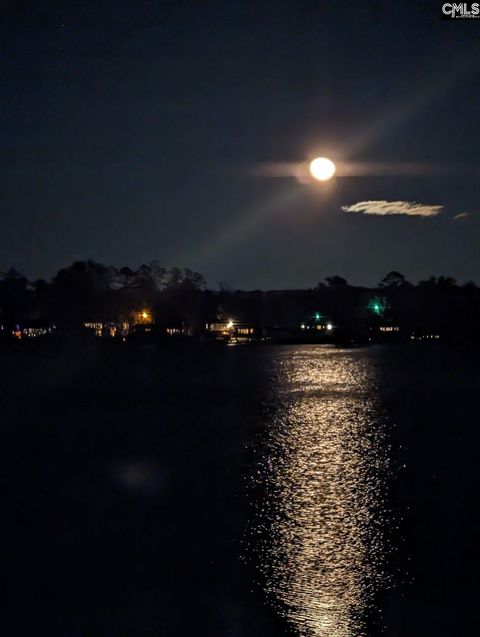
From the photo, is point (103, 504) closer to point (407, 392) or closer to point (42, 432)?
point (42, 432)

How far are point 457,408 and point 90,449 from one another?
12234 mm

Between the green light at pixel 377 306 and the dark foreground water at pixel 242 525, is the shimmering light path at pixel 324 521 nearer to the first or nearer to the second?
the dark foreground water at pixel 242 525

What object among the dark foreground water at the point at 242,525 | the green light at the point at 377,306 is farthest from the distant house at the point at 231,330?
the dark foreground water at the point at 242,525

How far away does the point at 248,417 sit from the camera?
68.8ft

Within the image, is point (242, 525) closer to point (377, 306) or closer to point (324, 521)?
point (324, 521)

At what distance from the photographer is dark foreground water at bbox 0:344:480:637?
6.46 meters

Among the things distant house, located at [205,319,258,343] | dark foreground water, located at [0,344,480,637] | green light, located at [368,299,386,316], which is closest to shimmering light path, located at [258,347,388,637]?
dark foreground water, located at [0,344,480,637]

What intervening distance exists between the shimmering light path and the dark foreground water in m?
0.03

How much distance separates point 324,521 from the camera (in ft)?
30.5

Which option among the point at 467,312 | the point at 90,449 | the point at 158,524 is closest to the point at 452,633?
the point at 158,524

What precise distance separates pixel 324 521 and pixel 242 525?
1009 mm

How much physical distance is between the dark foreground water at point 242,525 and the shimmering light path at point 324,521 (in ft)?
0.09

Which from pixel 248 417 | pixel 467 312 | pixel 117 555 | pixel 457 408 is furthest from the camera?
pixel 467 312

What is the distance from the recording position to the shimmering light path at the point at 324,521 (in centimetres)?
660
